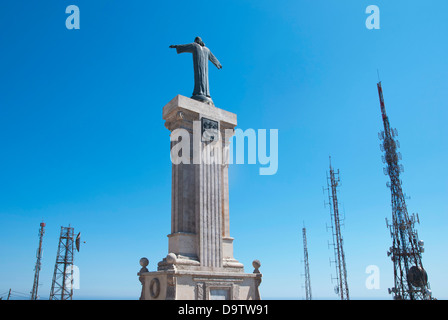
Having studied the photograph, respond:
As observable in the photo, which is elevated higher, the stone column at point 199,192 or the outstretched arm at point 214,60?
the outstretched arm at point 214,60

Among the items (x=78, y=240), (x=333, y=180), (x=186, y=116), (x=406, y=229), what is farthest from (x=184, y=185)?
(x=406, y=229)

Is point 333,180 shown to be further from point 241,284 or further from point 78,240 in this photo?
point 78,240

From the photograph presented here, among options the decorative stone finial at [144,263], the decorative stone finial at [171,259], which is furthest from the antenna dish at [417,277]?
the decorative stone finial at [171,259]

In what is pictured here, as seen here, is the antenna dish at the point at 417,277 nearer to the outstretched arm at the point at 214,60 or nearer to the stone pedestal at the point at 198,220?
the stone pedestal at the point at 198,220

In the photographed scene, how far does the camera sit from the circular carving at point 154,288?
1733cm

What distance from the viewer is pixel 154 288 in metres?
17.6

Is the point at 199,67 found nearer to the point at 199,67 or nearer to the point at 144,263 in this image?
the point at 199,67

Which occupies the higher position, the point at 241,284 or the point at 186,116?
the point at 186,116

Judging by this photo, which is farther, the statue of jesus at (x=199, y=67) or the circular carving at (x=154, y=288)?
the statue of jesus at (x=199, y=67)

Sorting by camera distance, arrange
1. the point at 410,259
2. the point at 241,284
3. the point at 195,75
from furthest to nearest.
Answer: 1. the point at 410,259
2. the point at 195,75
3. the point at 241,284

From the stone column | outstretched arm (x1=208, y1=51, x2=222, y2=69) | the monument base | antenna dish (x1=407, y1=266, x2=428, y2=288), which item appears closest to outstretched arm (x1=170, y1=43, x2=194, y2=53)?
outstretched arm (x1=208, y1=51, x2=222, y2=69)

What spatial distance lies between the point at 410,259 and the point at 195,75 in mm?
34371
